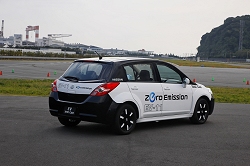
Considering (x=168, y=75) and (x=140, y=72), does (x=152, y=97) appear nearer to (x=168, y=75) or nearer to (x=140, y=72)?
(x=140, y=72)

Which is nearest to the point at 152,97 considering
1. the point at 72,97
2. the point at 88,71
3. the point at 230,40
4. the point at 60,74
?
the point at 88,71

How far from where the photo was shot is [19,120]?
10305mm

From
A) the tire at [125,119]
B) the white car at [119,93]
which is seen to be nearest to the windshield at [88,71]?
the white car at [119,93]

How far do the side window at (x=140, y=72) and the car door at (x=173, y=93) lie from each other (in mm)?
328

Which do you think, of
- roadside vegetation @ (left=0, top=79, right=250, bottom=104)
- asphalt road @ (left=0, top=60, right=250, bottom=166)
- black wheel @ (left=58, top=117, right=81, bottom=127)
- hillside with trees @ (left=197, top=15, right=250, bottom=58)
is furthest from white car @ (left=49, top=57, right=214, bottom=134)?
hillside with trees @ (left=197, top=15, right=250, bottom=58)

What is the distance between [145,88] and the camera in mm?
9469

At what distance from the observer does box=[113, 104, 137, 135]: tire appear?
8.78m

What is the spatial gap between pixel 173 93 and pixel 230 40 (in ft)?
460

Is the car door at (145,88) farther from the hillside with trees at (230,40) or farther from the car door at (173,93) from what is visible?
the hillside with trees at (230,40)

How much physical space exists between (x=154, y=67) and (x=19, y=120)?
331cm

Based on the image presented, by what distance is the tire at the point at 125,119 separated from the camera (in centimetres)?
878

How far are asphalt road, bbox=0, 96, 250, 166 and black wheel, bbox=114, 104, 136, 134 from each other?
17 centimetres

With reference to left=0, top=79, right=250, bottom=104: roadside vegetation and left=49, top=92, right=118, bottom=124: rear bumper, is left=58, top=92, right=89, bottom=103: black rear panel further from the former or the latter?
left=0, top=79, right=250, bottom=104: roadside vegetation

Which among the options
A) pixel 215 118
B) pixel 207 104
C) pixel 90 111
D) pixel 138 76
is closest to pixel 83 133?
pixel 90 111
